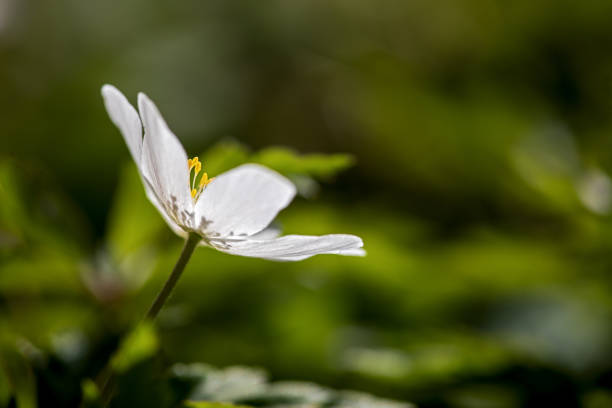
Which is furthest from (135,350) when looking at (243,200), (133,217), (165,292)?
(133,217)

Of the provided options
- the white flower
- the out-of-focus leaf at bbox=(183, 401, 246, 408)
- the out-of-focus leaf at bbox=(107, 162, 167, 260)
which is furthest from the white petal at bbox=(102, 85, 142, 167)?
the out-of-focus leaf at bbox=(107, 162, 167, 260)

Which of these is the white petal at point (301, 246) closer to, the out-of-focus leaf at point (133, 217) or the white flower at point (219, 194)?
the white flower at point (219, 194)

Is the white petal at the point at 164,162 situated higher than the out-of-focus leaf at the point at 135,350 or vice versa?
the white petal at the point at 164,162

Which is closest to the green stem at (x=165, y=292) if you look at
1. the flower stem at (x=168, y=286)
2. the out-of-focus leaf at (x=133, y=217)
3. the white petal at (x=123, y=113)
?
the flower stem at (x=168, y=286)

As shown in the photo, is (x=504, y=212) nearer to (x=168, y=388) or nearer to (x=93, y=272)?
(x=93, y=272)

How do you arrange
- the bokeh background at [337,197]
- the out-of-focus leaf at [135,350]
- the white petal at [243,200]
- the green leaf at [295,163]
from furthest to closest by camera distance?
the bokeh background at [337,197]
the green leaf at [295,163]
the out-of-focus leaf at [135,350]
the white petal at [243,200]

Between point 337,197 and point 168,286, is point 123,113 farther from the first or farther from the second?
point 337,197
